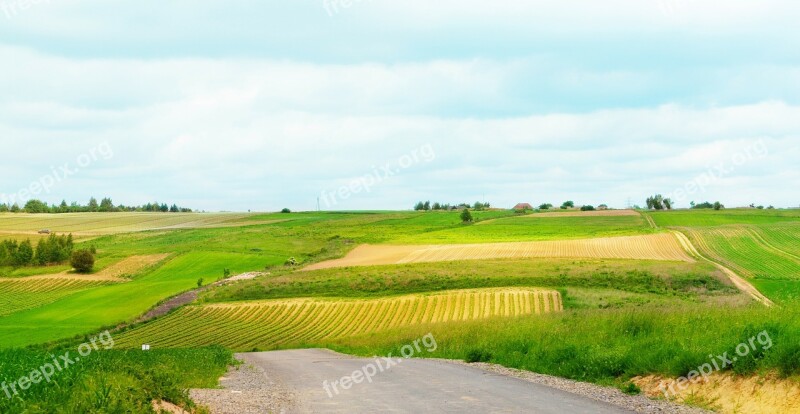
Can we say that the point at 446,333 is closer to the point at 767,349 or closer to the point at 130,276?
the point at 767,349

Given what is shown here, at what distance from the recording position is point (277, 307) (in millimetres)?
59656

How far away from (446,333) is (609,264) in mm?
43731

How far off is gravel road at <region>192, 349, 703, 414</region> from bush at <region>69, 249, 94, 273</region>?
79.1 meters

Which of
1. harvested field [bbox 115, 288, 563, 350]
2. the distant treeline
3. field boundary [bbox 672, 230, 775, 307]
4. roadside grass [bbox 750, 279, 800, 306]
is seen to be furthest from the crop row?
the distant treeline

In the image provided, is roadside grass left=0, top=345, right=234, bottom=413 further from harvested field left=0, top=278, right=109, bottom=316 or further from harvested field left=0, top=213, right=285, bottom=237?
harvested field left=0, top=213, right=285, bottom=237

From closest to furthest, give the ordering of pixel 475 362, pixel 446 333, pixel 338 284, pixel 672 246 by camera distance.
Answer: pixel 475 362 < pixel 446 333 < pixel 338 284 < pixel 672 246

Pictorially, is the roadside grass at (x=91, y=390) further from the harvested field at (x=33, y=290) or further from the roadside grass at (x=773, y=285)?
the harvested field at (x=33, y=290)

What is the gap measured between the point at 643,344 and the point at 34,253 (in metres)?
104

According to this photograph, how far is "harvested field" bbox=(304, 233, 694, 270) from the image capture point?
268ft

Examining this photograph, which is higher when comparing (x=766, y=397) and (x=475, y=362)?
(x=766, y=397)

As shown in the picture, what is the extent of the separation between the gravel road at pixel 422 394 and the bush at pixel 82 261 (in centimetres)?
7910

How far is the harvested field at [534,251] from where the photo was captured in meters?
81.6

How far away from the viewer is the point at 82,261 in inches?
3588

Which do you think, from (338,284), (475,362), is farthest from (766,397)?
(338,284)
